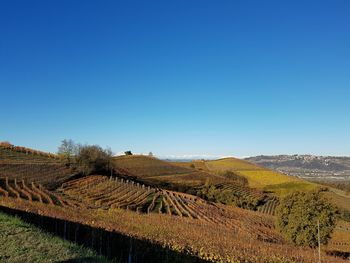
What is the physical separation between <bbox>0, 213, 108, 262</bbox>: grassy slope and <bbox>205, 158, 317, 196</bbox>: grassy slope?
11560 centimetres

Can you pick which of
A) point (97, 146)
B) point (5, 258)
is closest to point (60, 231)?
point (5, 258)

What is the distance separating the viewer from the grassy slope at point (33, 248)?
9.06 metres

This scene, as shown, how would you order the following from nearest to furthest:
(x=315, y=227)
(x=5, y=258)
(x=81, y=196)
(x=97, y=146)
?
1. (x=5, y=258)
2. (x=315, y=227)
3. (x=81, y=196)
4. (x=97, y=146)

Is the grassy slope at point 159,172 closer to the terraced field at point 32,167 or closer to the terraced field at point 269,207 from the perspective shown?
the terraced field at point 269,207

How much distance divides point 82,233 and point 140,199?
46.5 m

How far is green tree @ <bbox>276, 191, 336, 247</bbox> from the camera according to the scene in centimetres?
4175

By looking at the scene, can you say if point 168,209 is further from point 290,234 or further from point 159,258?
point 159,258

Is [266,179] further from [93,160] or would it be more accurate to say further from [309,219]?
[309,219]

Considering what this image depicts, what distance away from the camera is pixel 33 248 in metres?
9.78

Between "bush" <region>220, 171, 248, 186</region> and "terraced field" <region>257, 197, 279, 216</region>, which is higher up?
"bush" <region>220, 171, 248, 186</region>

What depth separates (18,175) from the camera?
64.6 m

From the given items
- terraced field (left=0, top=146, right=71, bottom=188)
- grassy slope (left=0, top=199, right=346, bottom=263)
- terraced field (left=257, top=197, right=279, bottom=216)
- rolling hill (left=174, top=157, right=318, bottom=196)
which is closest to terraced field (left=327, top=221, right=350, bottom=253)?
terraced field (left=257, top=197, right=279, bottom=216)

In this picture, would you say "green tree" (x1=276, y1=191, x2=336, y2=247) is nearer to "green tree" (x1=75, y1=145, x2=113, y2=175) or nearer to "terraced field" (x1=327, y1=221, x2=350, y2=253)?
→ "terraced field" (x1=327, y1=221, x2=350, y2=253)

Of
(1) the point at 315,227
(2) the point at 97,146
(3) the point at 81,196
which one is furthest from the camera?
(2) the point at 97,146
